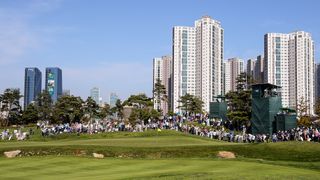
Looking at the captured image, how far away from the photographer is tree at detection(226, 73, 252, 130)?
230 ft

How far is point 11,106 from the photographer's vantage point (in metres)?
105

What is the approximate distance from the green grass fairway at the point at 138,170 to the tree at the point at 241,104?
39.8 metres

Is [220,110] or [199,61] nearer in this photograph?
[220,110]

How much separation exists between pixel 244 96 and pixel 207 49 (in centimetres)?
9313

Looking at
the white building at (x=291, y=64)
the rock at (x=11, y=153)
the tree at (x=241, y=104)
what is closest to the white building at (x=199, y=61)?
the white building at (x=291, y=64)

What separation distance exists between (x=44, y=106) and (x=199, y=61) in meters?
74.0

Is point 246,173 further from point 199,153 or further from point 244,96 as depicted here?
point 244,96

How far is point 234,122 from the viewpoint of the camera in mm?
69250

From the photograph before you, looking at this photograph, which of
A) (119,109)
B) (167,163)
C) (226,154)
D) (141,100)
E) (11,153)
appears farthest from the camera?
(119,109)

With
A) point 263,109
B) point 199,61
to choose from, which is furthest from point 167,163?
point 199,61

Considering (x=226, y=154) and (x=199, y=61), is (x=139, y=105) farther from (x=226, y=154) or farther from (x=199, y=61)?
(x=199, y=61)

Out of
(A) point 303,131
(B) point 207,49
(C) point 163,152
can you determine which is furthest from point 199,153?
(B) point 207,49

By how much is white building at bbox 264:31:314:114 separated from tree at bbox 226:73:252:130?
261 feet

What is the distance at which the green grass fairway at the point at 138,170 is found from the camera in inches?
867
